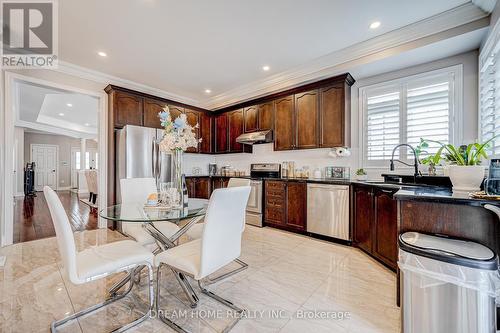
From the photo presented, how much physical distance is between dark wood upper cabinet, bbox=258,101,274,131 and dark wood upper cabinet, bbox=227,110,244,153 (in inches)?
22.3

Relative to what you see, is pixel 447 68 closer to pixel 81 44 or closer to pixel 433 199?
pixel 433 199

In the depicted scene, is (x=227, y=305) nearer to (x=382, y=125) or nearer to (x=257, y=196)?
(x=257, y=196)

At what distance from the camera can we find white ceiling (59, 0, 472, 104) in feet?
7.70

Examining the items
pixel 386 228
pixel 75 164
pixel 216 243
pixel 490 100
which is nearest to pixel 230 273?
pixel 216 243

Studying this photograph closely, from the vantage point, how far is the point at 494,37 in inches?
81.6

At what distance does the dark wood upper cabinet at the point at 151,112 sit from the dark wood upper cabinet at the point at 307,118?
2.86 m

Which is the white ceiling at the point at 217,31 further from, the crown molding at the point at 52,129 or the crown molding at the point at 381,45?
the crown molding at the point at 52,129

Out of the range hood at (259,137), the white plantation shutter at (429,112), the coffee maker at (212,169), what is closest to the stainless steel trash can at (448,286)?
the white plantation shutter at (429,112)

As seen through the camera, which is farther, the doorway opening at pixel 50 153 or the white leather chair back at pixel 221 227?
the doorway opening at pixel 50 153

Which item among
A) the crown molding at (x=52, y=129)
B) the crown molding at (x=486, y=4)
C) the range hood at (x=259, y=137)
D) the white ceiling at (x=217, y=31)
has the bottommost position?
the range hood at (x=259, y=137)

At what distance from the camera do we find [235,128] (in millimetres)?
5156

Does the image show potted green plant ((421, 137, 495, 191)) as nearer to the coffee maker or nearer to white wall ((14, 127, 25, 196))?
the coffee maker

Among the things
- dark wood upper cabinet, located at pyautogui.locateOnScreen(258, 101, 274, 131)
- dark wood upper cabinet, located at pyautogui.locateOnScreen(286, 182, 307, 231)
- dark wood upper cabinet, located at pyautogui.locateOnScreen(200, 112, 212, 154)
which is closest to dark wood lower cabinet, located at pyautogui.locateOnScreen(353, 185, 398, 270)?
dark wood upper cabinet, located at pyautogui.locateOnScreen(286, 182, 307, 231)

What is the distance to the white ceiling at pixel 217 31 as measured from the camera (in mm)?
2346
